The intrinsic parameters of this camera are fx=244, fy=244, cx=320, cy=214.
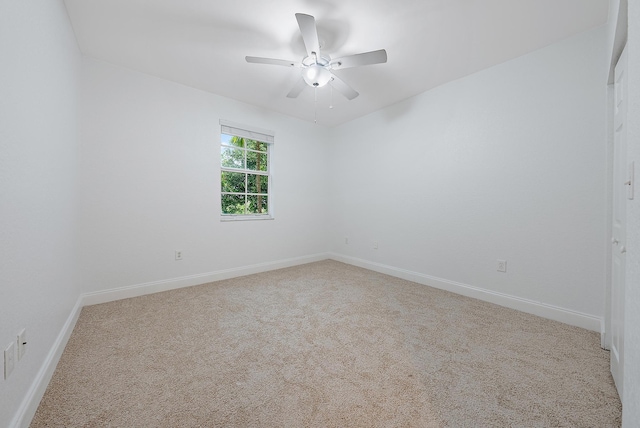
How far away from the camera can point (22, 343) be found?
1.12m

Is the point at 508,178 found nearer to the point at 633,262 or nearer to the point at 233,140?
the point at 633,262

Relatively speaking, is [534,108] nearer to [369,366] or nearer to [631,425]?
[631,425]

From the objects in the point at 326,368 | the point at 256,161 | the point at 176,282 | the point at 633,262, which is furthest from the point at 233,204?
the point at 633,262

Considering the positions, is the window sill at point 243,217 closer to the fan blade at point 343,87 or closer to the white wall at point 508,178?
the white wall at point 508,178

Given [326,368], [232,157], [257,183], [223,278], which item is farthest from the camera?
[257,183]

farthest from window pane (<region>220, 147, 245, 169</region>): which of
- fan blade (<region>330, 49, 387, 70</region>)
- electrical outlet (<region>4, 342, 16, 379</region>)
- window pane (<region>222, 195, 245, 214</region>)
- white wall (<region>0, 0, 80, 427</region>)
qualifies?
electrical outlet (<region>4, 342, 16, 379</region>)

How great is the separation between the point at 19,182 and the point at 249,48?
2.02 meters

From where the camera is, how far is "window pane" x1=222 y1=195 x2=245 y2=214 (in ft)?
11.7

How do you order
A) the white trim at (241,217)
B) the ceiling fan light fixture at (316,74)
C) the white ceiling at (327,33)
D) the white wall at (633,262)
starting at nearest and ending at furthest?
the white wall at (633,262)
the white ceiling at (327,33)
the ceiling fan light fixture at (316,74)
the white trim at (241,217)

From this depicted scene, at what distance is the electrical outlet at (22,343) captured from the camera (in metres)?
1.10

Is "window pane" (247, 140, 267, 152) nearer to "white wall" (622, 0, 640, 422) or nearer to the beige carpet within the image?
the beige carpet

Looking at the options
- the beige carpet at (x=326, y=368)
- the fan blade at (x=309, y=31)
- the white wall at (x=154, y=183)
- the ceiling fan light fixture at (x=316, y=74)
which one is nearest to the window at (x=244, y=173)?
the white wall at (x=154, y=183)

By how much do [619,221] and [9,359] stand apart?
3.08 m

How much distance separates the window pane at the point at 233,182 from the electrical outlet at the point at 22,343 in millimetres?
2554
